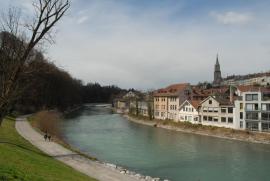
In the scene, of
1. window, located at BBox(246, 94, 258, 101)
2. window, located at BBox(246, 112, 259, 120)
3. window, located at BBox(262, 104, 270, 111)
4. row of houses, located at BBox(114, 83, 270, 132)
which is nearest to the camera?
window, located at BBox(262, 104, 270, 111)

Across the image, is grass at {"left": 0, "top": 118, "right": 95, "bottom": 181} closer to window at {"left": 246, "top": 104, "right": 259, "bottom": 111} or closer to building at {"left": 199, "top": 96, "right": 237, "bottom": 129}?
window at {"left": 246, "top": 104, "right": 259, "bottom": 111}

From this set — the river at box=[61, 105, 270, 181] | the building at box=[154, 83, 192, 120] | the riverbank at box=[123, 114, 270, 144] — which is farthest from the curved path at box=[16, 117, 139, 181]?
the building at box=[154, 83, 192, 120]

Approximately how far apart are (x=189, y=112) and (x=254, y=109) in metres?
15.3

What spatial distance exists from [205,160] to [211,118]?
26.0 meters

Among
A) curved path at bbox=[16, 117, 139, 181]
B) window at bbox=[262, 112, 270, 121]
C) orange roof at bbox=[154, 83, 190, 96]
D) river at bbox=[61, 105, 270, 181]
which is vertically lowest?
river at bbox=[61, 105, 270, 181]

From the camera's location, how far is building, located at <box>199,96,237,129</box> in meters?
53.8

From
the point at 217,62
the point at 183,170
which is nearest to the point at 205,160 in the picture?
the point at 183,170

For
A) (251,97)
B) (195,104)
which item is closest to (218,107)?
(195,104)

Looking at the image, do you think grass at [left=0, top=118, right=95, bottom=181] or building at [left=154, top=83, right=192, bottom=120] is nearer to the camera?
grass at [left=0, top=118, right=95, bottom=181]

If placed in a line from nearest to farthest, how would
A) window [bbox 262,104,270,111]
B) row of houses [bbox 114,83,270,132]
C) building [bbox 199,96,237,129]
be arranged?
1. window [bbox 262,104,270,111]
2. row of houses [bbox 114,83,270,132]
3. building [bbox 199,96,237,129]

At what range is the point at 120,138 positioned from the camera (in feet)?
154

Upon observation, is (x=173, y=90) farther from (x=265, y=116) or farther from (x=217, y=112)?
(x=265, y=116)

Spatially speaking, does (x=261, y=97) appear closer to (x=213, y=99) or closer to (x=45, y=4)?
(x=213, y=99)

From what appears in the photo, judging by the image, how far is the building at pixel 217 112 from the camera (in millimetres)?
53844
